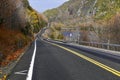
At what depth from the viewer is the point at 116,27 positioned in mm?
91562

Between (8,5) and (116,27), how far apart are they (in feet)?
178

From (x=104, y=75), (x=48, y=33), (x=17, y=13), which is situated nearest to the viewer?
(x=104, y=75)

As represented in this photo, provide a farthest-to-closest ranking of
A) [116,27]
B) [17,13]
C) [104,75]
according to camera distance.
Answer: [116,27]
[17,13]
[104,75]

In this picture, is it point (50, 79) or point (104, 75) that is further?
point (104, 75)

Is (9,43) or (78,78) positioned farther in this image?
(9,43)

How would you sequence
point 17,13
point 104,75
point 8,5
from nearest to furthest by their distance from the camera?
point 104,75 → point 8,5 → point 17,13

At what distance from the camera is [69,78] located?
1364cm

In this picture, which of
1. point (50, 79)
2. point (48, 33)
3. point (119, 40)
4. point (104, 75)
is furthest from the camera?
point (48, 33)

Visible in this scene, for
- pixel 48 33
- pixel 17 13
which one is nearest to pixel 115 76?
pixel 17 13

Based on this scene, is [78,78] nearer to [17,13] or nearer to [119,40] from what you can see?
[17,13]

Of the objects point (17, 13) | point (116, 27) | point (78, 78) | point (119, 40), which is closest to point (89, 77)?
point (78, 78)

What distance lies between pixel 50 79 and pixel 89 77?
1.69 m

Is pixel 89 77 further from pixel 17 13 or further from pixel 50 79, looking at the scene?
pixel 17 13

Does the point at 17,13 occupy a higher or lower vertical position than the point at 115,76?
higher
